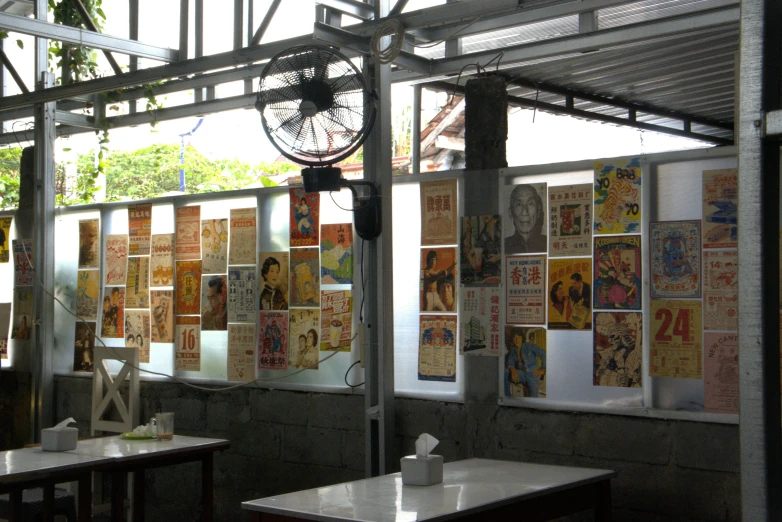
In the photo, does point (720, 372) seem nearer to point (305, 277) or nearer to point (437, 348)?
point (437, 348)

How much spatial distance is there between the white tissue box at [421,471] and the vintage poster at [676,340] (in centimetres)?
130

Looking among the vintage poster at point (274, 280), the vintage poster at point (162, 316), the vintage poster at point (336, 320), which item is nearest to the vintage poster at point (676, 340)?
the vintage poster at point (336, 320)

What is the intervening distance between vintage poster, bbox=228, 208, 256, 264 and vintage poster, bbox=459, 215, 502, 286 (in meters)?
1.72

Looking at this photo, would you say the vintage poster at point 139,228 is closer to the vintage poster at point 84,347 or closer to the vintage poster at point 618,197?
the vintage poster at point 84,347

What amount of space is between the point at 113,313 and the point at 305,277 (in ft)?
6.32

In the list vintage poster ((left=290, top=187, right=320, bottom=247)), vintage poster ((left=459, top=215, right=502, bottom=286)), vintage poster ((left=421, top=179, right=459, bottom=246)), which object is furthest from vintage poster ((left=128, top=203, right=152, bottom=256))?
vintage poster ((left=459, top=215, right=502, bottom=286))

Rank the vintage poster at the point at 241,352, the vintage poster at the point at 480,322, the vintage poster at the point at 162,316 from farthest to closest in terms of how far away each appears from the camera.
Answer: the vintage poster at the point at 162,316 → the vintage poster at the point at 241,352 → the vintage poster at the point at 480,322

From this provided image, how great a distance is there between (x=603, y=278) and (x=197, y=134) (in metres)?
15.7

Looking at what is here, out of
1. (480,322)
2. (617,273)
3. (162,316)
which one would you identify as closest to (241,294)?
(162,316)

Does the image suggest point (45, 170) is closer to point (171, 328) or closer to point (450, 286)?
point (171, 328)

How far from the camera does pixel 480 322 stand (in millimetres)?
4852

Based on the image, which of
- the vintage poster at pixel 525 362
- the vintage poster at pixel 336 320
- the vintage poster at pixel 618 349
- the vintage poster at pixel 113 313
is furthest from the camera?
the vintage poster at pixel 113 313

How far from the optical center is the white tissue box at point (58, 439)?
4844 millimetres

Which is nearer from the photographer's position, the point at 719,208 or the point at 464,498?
the point at 464,498
